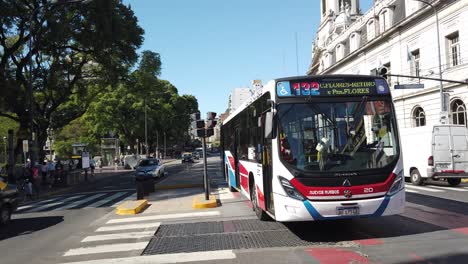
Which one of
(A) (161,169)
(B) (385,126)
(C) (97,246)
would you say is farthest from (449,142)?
(A) (161,169)

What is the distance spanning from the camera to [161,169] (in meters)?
31.4

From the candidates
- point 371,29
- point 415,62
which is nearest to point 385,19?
point 371,29

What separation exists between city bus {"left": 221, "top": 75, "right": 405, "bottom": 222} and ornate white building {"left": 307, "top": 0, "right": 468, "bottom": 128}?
18.4 m

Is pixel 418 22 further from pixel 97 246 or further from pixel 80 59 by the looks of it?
pixel 97 246

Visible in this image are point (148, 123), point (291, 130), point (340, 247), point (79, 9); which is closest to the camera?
point (340, 247)

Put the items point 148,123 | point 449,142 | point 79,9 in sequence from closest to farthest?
point 449,142
point 79,9
point 148,123

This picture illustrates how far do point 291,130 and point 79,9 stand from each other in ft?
77.1

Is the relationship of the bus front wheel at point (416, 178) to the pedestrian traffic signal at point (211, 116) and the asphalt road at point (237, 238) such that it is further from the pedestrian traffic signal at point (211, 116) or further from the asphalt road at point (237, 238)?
the pedestrian traffic signal at point (211, 116)

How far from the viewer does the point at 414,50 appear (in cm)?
3753

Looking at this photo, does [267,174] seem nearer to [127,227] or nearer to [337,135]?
[337,135]

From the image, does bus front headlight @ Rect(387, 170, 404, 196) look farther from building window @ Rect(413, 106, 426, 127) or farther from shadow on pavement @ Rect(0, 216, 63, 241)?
building window @ Rect(413, 106, 426, 127)

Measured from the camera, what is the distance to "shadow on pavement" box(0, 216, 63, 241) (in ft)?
35.4

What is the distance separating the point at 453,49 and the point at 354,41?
18.4 metres

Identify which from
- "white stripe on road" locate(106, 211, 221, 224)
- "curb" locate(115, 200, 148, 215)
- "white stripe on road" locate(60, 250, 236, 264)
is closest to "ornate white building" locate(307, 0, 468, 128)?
"white stripe on road" locate(106, 211, 221, 224)
